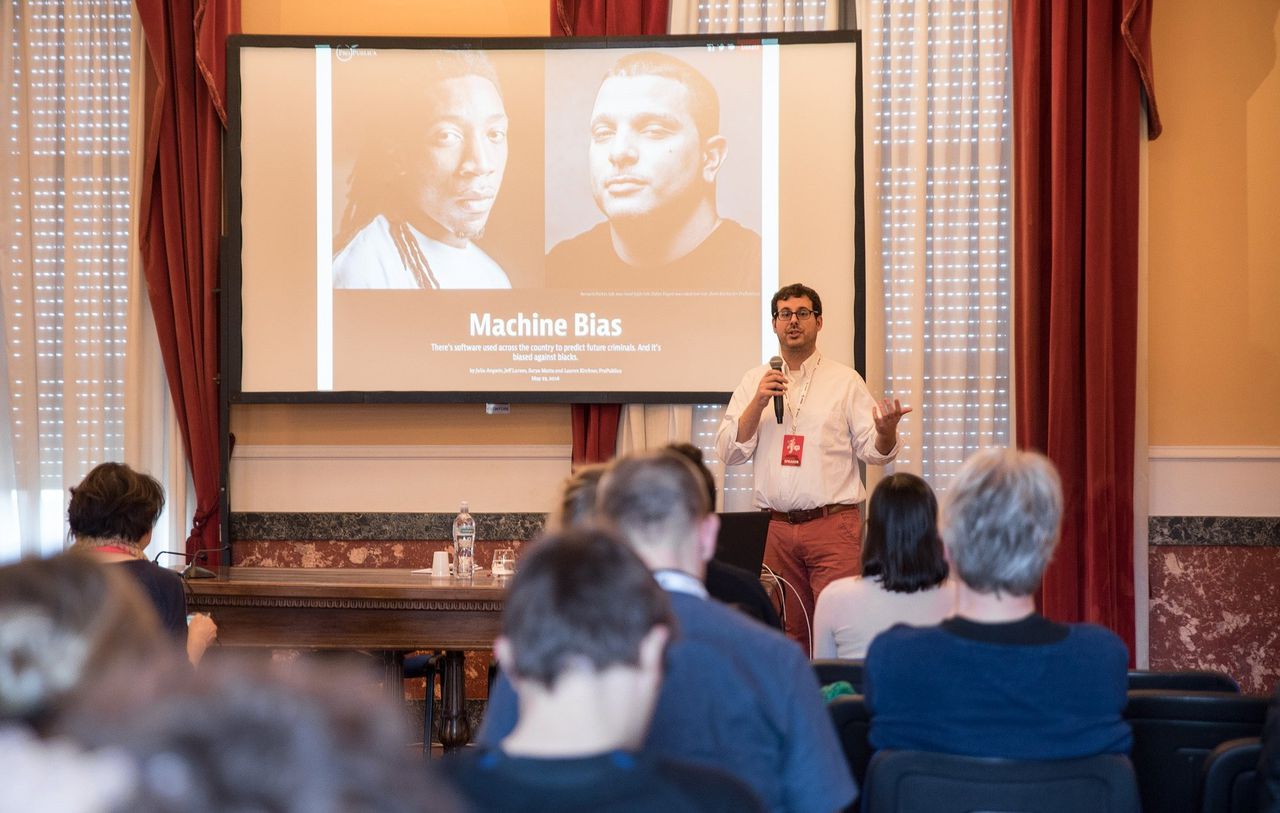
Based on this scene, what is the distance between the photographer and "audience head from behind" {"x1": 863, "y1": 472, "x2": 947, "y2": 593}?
9.11 ft

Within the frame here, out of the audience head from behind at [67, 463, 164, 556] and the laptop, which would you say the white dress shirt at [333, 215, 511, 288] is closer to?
the laptop

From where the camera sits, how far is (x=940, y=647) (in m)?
1.97

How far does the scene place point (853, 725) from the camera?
87.7 inches

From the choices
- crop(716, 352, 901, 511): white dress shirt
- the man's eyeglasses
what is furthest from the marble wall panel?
the man's eyeglasses

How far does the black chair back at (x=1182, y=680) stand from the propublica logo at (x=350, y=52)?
4184mm

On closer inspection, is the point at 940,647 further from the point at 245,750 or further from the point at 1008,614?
the point at 245,750

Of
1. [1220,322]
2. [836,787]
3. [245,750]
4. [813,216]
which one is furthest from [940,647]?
[1220,322]

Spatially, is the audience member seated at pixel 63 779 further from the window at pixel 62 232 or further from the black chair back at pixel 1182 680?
the window at pixel 62 232

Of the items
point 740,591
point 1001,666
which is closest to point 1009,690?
point 1001,666

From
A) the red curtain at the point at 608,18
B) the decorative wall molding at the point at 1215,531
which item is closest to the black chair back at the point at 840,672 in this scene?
the decorative wall molding at the point at 1215,531

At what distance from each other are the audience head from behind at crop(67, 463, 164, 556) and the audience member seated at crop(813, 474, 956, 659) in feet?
5.57

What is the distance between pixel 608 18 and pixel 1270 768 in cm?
447

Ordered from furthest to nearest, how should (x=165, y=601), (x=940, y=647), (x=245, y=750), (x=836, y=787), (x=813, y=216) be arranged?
(x=813, y=216) < (x=165, y=601) < (x=940, y=647) < (x=836, y=787) < (x=245, y=750)

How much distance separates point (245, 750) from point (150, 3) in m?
5.55
